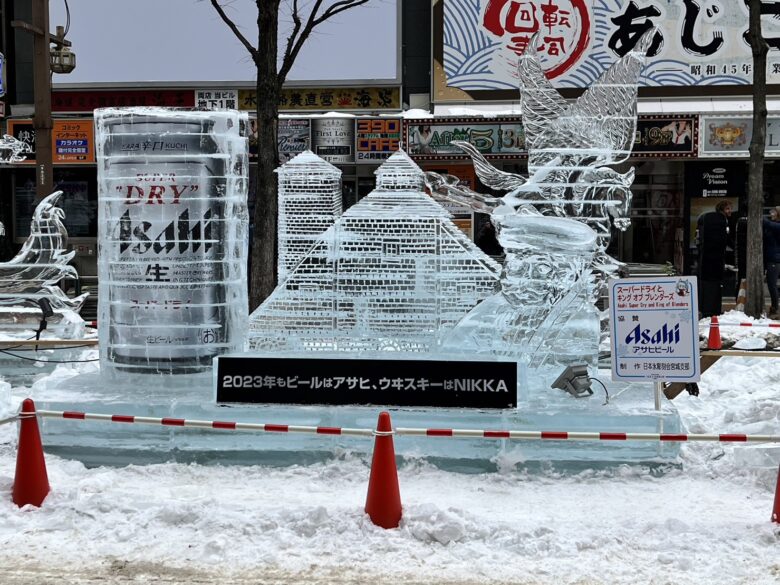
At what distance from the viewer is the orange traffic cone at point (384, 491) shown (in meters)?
5.59

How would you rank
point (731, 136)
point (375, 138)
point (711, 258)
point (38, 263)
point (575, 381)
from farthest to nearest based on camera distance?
point (375, 138) → point (731, 136) → point (711, 258) → point (38, 263) → point (575, 381)

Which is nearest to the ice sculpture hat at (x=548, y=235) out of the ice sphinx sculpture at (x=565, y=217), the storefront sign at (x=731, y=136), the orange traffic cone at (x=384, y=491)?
the ice sphinx sculpture at (x=565, y=217)

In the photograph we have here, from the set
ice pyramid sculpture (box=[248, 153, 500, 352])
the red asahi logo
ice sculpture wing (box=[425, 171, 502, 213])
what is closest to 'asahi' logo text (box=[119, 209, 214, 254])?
ice pyramid sculpture (box=[248, 153, 500, 352])

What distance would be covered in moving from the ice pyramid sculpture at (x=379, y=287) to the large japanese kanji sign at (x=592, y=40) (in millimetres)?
11385

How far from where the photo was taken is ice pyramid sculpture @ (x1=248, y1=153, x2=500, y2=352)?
8.63 m

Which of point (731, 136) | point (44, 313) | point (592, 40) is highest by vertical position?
point (592, 40)

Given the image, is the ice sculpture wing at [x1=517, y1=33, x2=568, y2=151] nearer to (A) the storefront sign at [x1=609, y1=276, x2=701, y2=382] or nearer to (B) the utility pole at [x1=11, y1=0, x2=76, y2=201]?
(A) the storefront sign at [x1=609, y1=276, x2=701, y2=382]

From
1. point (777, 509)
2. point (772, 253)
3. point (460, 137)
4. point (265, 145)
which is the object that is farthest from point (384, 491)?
point (460, 137)

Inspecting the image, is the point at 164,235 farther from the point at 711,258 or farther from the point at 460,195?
the point at 711,258

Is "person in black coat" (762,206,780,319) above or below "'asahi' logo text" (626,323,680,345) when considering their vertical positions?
above

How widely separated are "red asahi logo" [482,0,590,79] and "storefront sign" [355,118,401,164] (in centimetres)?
320

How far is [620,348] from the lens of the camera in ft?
23.2

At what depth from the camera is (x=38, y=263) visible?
11.4m

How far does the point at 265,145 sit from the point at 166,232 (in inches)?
222
